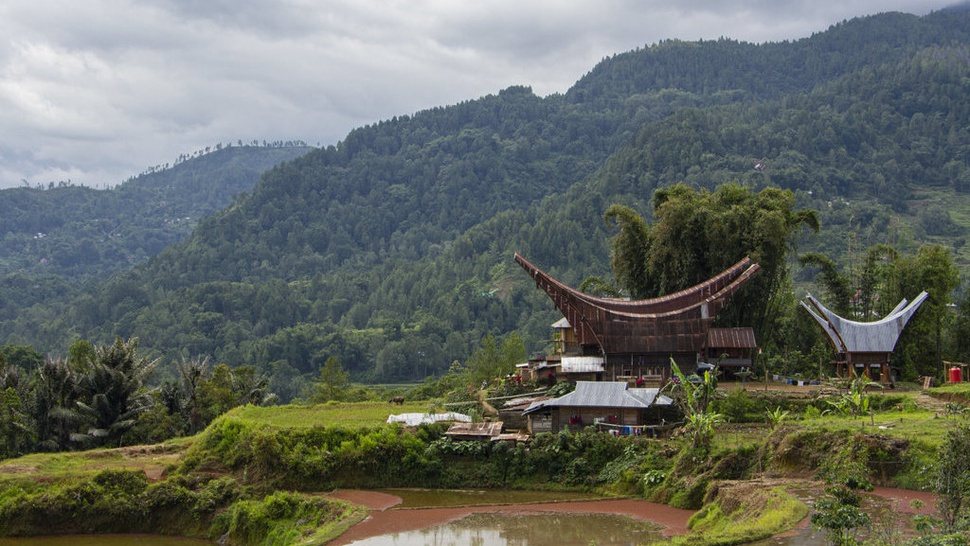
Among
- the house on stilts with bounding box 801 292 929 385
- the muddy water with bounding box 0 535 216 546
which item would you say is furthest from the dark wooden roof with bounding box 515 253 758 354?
the muddy water with bounding box 0 535 216 546

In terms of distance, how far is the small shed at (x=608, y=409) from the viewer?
29672 millimetres

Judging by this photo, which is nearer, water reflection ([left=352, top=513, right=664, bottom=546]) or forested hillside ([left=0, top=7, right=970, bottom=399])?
water reflection ([left=352, top=513, right=664, bottom=546])

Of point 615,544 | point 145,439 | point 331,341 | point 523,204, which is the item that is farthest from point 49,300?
point 615,544

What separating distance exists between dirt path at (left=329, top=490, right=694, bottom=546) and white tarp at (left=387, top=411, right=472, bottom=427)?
4187 millimetres

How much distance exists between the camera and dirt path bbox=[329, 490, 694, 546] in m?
23.1

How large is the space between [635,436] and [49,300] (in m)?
143

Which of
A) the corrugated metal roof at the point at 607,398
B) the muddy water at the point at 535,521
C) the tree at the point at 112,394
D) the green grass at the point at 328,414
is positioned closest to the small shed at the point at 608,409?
the corrugated metal roof at the point at 607,398

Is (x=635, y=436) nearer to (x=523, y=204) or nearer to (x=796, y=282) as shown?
(x=796, y=282)

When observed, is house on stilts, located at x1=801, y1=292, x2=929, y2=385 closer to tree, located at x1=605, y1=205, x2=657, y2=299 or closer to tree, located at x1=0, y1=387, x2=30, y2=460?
tree, located at x1=605, y1=205, x2=657, y2=299

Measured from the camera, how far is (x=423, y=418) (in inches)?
1239

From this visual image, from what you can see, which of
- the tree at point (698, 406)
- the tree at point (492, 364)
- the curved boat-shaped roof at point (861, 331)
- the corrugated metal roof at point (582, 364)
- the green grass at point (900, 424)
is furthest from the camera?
the tree at point (492, 364)

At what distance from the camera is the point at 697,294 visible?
121 ft

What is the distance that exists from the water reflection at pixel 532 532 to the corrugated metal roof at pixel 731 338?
46.2 feet

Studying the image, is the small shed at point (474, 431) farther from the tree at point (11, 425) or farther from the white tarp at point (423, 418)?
the tree at point (11, 425)
